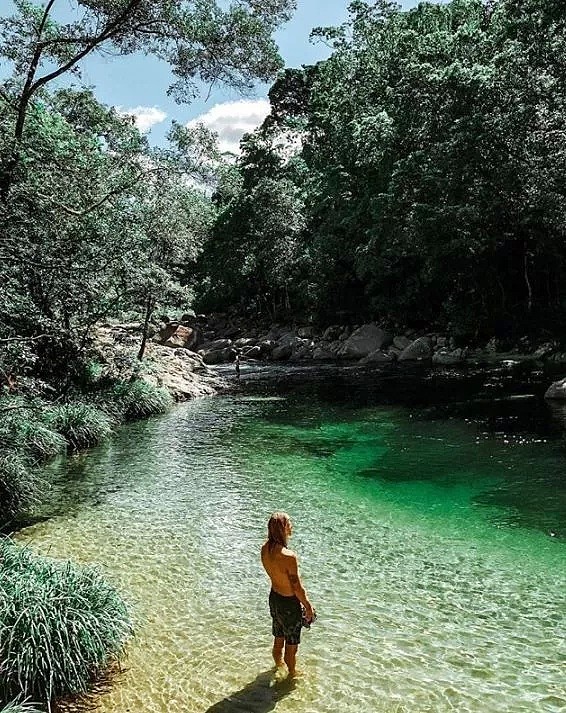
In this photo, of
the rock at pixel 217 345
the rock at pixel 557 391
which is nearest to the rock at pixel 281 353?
the rock at pixel 217 345

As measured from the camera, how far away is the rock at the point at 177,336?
1676 inches

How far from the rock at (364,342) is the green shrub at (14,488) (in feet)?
94.4

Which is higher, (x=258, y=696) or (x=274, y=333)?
(x=274, y=333)

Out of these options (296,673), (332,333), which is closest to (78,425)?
(296,673)

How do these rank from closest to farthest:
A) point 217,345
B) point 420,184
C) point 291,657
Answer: point 291,657, point 420,184, point 217,345

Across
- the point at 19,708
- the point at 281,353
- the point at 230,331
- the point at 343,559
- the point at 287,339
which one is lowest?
the point at 343,559

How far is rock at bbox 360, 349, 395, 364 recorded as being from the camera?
118 ft

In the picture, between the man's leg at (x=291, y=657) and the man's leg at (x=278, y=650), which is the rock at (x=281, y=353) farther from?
the man's leg at (x=291, y=657)

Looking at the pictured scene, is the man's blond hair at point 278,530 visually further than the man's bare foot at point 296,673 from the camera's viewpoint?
No

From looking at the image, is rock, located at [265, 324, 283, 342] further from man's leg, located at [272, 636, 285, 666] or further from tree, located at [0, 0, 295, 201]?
man's leg, located at [272, 636, 285, 666]

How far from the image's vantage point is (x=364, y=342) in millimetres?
39344

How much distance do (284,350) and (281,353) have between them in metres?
0.34

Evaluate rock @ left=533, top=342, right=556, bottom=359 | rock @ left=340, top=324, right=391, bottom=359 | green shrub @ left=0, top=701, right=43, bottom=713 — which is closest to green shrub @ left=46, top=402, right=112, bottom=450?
green shrub @ left=0, top=701, right=43, bottom=713

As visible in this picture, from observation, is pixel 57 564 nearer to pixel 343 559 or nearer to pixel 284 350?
pixel 343 559
